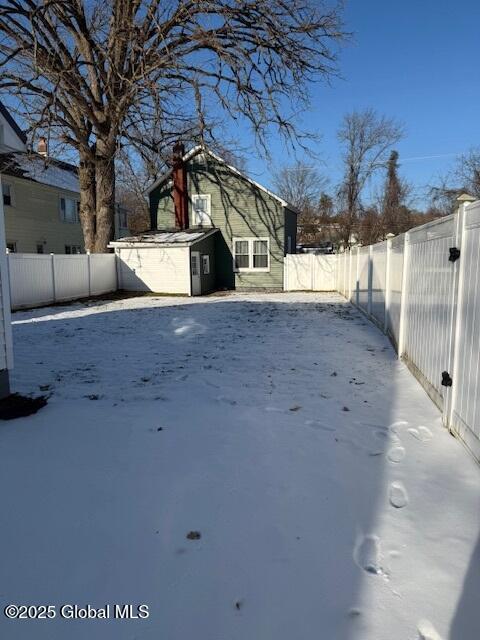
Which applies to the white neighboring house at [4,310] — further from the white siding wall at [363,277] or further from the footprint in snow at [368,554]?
the white siding wall at [363,277]

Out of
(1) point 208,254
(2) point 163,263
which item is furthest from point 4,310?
(1) point 208,254

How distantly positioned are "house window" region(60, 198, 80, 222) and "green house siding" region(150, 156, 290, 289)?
6.98m

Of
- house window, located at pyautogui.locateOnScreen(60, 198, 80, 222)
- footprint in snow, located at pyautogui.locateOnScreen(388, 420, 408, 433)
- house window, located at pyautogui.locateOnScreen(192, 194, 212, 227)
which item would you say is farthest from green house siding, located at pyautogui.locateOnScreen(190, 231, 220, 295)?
footprint in snow, located at pyautogui.locateOnScreen(388, 420, 408, 433)

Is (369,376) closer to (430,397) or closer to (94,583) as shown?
(430,397)

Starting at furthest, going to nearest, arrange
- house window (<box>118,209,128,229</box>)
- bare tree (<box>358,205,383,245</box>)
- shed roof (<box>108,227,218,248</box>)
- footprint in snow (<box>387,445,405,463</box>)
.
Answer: bare tree (<box>358,205,383,245</box>) → house window (<box>118,209,128,229</box>) → shed roof (<box>108,227,218,248</box>) → footprint in snow (<box>387,445,405,463</box>)

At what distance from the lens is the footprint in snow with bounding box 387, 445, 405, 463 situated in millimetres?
2885

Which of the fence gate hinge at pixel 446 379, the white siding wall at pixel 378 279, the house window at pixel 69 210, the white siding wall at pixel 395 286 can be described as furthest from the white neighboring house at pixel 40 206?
the fence gate hinge at pixel 446 379

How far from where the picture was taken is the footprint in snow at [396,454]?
114 inches

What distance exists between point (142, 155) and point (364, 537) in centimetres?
1845

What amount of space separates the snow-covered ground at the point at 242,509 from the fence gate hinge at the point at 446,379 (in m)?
0.39

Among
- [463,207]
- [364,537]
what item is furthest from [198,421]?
[463,207]

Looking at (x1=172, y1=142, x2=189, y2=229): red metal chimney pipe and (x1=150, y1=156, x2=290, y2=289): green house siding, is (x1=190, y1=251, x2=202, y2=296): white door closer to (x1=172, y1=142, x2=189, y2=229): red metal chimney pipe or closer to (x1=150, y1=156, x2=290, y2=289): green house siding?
(x1=150, y1=156, x2=290, y2=289): green house siding

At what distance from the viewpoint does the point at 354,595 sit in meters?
1.73

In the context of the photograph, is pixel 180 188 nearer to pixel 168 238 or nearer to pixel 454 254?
pixel 168 238
